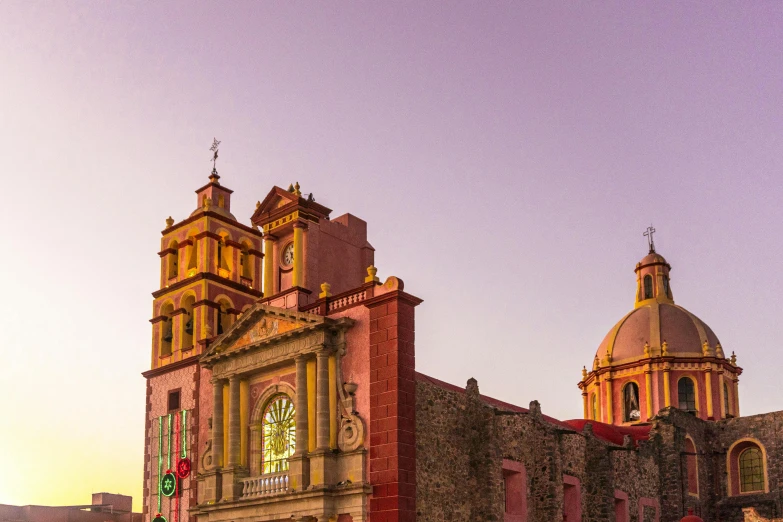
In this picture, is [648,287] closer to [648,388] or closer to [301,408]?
[648,388]

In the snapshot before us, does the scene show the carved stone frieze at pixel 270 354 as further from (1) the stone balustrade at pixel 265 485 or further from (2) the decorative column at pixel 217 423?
(1) the stone balustrade at pixel 265 485

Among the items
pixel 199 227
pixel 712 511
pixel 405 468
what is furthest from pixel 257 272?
pixel 712 511

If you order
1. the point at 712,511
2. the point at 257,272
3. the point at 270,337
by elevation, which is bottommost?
the point at 712,511

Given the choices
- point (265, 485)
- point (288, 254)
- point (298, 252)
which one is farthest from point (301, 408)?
point (288, 254)

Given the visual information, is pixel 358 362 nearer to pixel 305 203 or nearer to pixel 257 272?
pixel 305 203

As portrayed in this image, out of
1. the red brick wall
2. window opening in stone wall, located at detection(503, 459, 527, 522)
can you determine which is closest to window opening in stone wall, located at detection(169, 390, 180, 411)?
the red brick wall

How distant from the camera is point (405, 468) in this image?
25.7 meters

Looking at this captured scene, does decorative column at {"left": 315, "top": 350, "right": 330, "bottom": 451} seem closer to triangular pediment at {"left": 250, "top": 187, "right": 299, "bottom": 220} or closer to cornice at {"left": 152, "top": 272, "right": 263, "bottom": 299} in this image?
triangular pediment at {"left": 250, "top": 187, "right": 299, "bottom": 220}

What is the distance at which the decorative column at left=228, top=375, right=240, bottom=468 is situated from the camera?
30188 millimetres

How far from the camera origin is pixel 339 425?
27.4 m

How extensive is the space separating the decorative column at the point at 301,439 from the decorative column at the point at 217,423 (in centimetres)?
359

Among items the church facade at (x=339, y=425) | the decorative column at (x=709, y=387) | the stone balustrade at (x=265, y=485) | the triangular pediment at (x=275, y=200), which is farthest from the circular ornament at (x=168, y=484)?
the decorative column at (x=709, y=387)

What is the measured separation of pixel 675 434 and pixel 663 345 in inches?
300

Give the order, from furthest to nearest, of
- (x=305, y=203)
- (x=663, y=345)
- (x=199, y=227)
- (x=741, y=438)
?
(x=663, y=345)
(x=741, y=438)
(x=199, y=227)
(x=305, y=203)
